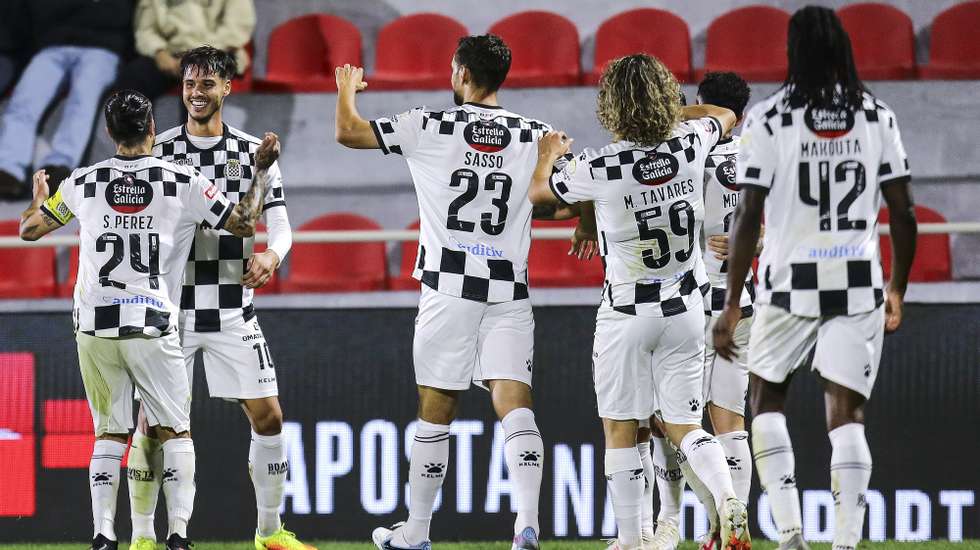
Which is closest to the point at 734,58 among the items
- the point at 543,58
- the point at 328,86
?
the point at 543,58

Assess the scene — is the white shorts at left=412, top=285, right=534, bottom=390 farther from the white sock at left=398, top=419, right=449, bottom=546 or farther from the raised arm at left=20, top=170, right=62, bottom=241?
the raised arm at left=20, top=170, right=62, bottom=241

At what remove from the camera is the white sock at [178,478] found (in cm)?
511

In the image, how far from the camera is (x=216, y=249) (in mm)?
5445

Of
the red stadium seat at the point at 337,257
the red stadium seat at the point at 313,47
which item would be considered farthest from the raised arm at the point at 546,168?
the red stadium seat at the point at 313,47

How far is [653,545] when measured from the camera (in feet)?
17.2

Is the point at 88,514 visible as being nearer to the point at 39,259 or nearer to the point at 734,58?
the point at 39,259

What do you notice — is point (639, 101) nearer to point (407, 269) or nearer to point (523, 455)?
point (523, 455)

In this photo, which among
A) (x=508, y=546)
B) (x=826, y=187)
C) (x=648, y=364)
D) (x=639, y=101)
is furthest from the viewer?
(x=508, y=546)

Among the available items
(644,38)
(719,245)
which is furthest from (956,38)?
(719,245)

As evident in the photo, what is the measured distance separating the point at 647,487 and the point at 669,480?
4.3 inches

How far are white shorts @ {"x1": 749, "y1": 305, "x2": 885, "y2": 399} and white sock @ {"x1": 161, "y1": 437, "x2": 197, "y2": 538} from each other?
2396 millimetres

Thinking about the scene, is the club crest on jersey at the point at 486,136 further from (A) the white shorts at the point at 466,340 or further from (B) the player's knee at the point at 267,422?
(B) the player's knee at the point at 267,422

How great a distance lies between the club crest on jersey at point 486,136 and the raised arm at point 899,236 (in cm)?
148

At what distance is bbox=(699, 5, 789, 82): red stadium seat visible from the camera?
9273 millimetres
